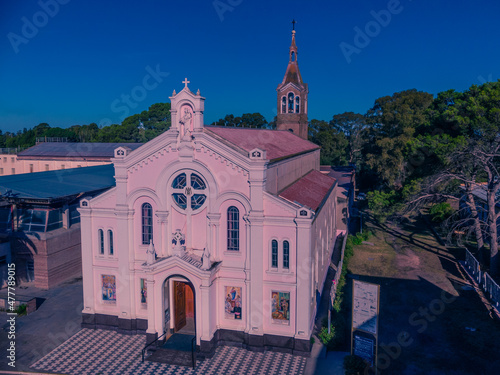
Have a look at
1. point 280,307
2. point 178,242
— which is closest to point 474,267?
point 280,307

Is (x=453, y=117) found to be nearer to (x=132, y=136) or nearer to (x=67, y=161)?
(x=67, y=161)

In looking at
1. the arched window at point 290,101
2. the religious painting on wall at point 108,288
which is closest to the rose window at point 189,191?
the religious painting on wall at point 108,288

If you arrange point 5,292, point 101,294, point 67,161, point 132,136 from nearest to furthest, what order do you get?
point 101,294
point 5,292
point 67,161
point 132,136

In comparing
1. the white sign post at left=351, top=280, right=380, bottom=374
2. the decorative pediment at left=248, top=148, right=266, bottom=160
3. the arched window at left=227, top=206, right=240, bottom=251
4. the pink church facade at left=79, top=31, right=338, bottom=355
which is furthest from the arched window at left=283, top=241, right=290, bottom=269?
the decorative pediment at left=248, top=148, right=266, bottom=160

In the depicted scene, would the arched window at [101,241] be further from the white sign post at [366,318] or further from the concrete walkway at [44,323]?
the white sign post at [366,318]

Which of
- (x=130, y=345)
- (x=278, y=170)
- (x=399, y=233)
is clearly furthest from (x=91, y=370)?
(x=399, y=233)

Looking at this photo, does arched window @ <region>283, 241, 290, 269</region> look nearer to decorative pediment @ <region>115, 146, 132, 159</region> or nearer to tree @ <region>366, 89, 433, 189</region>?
decorative pediment @ <region>115, 146, 132, 159</region>
